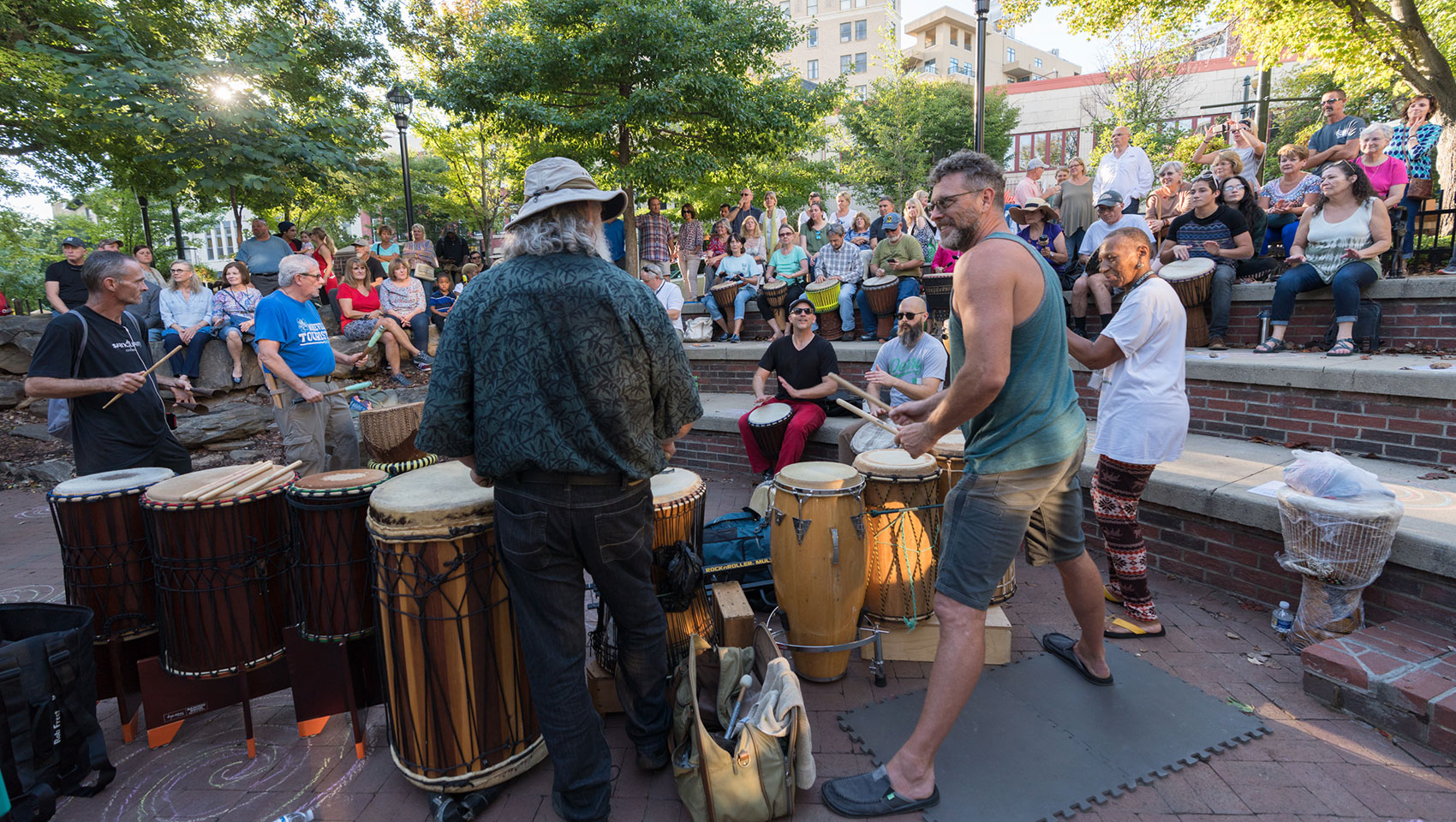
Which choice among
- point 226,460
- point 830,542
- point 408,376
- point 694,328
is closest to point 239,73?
point 408,376

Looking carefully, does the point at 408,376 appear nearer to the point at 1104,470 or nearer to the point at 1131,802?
the point at 1104,470

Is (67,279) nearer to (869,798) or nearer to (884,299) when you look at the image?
(884,299)

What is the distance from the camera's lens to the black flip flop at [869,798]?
244 cm

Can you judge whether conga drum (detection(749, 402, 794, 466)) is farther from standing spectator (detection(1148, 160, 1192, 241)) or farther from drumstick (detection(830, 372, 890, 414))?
standing spectator (detection(1148, 160, 1192, 241))

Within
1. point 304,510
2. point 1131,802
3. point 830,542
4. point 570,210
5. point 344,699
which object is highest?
point 570,210

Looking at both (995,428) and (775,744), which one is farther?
(995,428)

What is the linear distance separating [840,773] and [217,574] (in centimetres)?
266

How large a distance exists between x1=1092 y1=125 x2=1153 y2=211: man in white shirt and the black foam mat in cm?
693

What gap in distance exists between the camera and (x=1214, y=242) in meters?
6.44

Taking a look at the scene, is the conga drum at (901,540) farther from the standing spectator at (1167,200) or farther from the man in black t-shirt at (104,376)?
the standing spectator at (1167,200)

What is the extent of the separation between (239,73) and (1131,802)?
10.6 m

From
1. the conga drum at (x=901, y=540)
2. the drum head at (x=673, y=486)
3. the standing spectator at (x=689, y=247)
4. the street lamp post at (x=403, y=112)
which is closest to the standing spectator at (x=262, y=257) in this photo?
the street lamp post at (x=403, y=112)

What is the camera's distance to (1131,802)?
246 cm

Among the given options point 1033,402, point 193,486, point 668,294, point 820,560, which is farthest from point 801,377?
point 193,486
